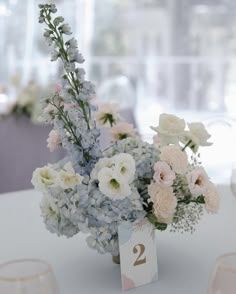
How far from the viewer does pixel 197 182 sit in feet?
2.74

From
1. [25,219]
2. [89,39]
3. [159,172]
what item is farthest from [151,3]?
[159,172]

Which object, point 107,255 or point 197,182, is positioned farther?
point 107,255

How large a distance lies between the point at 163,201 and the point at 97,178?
11 centimetres

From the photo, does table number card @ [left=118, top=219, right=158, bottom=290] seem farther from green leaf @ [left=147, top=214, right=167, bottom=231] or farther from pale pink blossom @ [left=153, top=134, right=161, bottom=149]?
pale pink blossom @ [left=153, top=134, right=161, bottom=149]

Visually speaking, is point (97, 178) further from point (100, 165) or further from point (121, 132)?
point (121, 132)

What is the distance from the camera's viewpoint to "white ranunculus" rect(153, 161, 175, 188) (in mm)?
808

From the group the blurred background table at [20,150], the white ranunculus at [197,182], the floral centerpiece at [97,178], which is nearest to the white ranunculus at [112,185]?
the floral centerpiece at [97,178]

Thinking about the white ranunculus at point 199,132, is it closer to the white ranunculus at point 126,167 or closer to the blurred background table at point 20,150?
the white ranunculus at point 126,167

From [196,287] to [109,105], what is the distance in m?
0.36

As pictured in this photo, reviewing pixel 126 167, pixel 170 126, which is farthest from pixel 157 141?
pixel 126 167

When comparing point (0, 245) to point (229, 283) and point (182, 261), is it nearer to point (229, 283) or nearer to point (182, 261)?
point (182, 261)

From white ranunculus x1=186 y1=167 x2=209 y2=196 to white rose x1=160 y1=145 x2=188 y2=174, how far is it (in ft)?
0.05

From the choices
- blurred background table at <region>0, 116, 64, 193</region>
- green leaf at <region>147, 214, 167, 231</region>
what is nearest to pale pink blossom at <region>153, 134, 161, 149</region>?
green leaf at <region>147, 214, 167, 231</region>

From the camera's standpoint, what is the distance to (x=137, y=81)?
14.9ft
